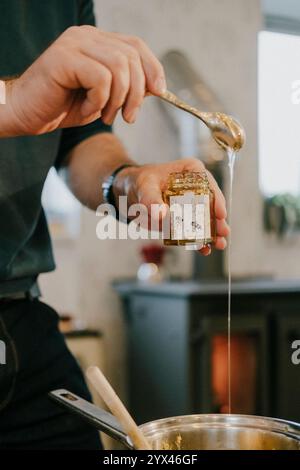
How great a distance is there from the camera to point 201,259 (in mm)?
3346

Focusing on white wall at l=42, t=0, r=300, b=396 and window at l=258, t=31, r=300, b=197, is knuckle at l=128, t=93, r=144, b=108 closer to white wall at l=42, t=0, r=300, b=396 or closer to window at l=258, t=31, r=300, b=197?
white wall at l=42, t=0, r=300, b=396

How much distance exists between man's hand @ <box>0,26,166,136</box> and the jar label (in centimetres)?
19

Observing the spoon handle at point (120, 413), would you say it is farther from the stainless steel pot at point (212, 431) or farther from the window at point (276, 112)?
the window at point (276, 112)

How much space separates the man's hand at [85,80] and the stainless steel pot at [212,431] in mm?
351

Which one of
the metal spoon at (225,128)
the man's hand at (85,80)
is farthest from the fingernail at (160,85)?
the metal spoon at (225,128)

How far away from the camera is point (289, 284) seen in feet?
10.5

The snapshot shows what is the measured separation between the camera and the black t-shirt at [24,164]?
1137mm

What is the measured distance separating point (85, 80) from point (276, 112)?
10.6 feet

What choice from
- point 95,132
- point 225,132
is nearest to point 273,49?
point 95,132

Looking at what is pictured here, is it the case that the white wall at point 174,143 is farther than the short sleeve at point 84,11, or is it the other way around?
the white wall at point 174,143

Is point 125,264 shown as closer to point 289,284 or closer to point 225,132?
point 289,284

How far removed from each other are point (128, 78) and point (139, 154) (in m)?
2.66

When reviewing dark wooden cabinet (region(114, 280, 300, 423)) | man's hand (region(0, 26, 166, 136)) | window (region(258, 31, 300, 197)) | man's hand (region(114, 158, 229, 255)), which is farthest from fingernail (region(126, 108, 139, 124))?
window (region(258, 31, 300, 197))

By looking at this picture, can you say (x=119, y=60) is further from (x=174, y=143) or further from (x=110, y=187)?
(x=174, y=143)
